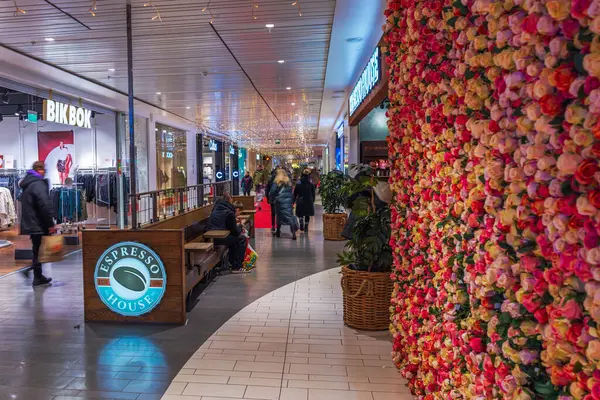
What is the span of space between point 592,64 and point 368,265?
346cm

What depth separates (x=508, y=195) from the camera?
152 cm

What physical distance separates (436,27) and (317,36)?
4.36m

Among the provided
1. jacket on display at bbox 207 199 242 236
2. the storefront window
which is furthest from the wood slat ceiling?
the storefront window

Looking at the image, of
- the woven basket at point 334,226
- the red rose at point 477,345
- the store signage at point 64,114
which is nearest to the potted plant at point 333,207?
the woven basket at point 334,226

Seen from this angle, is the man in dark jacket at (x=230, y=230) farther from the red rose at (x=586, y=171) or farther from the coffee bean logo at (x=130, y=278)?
the red rose at (x=586, y=171)

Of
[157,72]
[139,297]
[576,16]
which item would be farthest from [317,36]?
[576,16]

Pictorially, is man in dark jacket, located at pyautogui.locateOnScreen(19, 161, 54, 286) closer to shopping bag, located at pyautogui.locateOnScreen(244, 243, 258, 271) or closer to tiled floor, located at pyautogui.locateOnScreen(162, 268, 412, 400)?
shopping bag, located at pyautogui.locateOnScreen(244, 243, 258, 271)

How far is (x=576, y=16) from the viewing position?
3.61ft

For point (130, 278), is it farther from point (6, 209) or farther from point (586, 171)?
point (6, 209)

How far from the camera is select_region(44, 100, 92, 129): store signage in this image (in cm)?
799

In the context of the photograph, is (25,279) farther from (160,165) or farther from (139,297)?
(160,165)

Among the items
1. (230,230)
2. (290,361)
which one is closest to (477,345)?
(290,361)

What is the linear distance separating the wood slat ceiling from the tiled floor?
131 inches

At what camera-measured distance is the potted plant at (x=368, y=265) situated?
4242 millimetres
